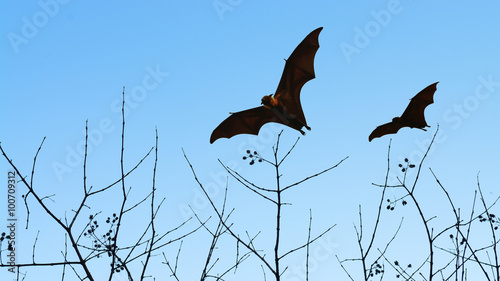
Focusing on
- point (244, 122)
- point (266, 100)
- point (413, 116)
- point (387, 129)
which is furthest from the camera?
point (244, 122)

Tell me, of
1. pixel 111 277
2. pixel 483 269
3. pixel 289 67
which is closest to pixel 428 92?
pixel 289 67

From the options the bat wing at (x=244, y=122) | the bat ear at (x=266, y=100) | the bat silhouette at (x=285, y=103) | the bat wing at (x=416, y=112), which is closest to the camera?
the bat ear at (x=266, y=100)

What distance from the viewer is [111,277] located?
448 cm

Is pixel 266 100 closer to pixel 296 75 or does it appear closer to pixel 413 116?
pixel 296 75

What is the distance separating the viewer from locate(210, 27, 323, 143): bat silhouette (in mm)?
7766

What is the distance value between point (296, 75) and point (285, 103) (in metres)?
0.58

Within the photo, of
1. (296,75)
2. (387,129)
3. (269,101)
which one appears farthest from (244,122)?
(387,129)

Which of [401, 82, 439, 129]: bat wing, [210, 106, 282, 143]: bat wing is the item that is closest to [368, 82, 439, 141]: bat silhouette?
[401, 82, 439, 129]: bat wing

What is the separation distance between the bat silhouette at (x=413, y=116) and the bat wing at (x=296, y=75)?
5.04 feet

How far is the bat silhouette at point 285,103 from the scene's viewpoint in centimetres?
777

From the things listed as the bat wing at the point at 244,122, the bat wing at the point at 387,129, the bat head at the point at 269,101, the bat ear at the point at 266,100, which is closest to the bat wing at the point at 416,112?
the bat wing at the point at 387,129

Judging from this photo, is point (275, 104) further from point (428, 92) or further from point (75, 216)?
point (75, 216)

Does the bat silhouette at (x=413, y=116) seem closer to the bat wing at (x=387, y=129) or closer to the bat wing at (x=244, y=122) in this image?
the bat wing at (x=387, y=129)

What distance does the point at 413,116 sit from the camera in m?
8.14
